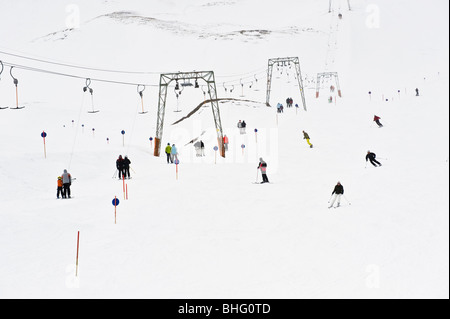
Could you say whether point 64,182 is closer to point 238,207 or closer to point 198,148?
point 238,207

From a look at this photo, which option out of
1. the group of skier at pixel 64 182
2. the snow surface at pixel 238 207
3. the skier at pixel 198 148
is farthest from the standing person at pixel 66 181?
the skier at pixel 198 148

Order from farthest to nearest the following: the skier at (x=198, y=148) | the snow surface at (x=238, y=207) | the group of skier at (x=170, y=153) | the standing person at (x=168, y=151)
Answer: the skier at (x=198, y=148) < the standing person at (x=168, y=151) < the group of skier at (x=170, y=153) < the snow surface at (x=238, y=207)

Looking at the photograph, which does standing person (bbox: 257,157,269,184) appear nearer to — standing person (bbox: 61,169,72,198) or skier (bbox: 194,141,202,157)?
standing person (bbox: 61,169,72,198)

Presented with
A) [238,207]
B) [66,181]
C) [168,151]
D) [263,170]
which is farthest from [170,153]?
[238,207]

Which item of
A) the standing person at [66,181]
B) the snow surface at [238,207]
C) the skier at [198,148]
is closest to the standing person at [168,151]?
the snow surface at [238,207]

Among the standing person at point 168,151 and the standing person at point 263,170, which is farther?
the standing person at point 168,151

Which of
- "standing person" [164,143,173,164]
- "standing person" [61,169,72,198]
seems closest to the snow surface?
"standing person" [61,169,72,198]

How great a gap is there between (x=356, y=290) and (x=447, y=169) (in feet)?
39.9

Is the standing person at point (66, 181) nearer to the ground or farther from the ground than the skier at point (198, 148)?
nearer to the ground

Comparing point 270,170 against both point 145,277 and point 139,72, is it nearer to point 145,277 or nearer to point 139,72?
point 145,277

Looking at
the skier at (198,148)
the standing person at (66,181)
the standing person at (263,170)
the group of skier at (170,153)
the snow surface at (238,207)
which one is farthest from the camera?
the skier at (198,148)

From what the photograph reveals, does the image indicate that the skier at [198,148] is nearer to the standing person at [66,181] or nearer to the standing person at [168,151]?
the standing person at [168,151]

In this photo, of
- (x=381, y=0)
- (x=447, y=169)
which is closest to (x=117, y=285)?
(x=447, y=169)
